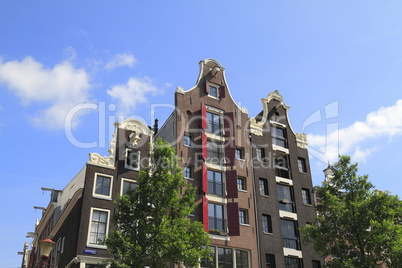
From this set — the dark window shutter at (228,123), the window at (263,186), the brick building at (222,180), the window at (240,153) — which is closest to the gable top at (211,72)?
the brick building at (222,180)

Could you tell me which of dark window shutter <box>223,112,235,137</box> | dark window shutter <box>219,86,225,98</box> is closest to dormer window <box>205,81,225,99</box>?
dark window shutter <box>219,86,225,98</box>

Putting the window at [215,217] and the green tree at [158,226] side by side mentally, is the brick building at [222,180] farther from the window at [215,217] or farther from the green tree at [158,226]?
the green tree at [158,226]

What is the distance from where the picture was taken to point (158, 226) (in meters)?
20.6

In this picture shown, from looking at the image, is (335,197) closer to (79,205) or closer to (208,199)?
(208,199)

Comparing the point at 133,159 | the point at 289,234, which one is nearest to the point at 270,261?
the point at 289,234

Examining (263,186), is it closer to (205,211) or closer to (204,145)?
(204,145)

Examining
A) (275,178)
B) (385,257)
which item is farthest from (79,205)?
(385,257)

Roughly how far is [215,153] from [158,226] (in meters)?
12.8

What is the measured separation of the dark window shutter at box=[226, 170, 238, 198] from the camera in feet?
101

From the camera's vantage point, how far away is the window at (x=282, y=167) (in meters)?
35.4

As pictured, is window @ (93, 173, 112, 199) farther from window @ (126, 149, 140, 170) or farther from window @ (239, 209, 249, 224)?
window @ (239, 209, 249, 224)

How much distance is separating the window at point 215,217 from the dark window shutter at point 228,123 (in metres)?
6.31

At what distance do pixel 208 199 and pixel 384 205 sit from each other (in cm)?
1206

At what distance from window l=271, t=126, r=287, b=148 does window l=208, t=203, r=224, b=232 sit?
9.28 m
